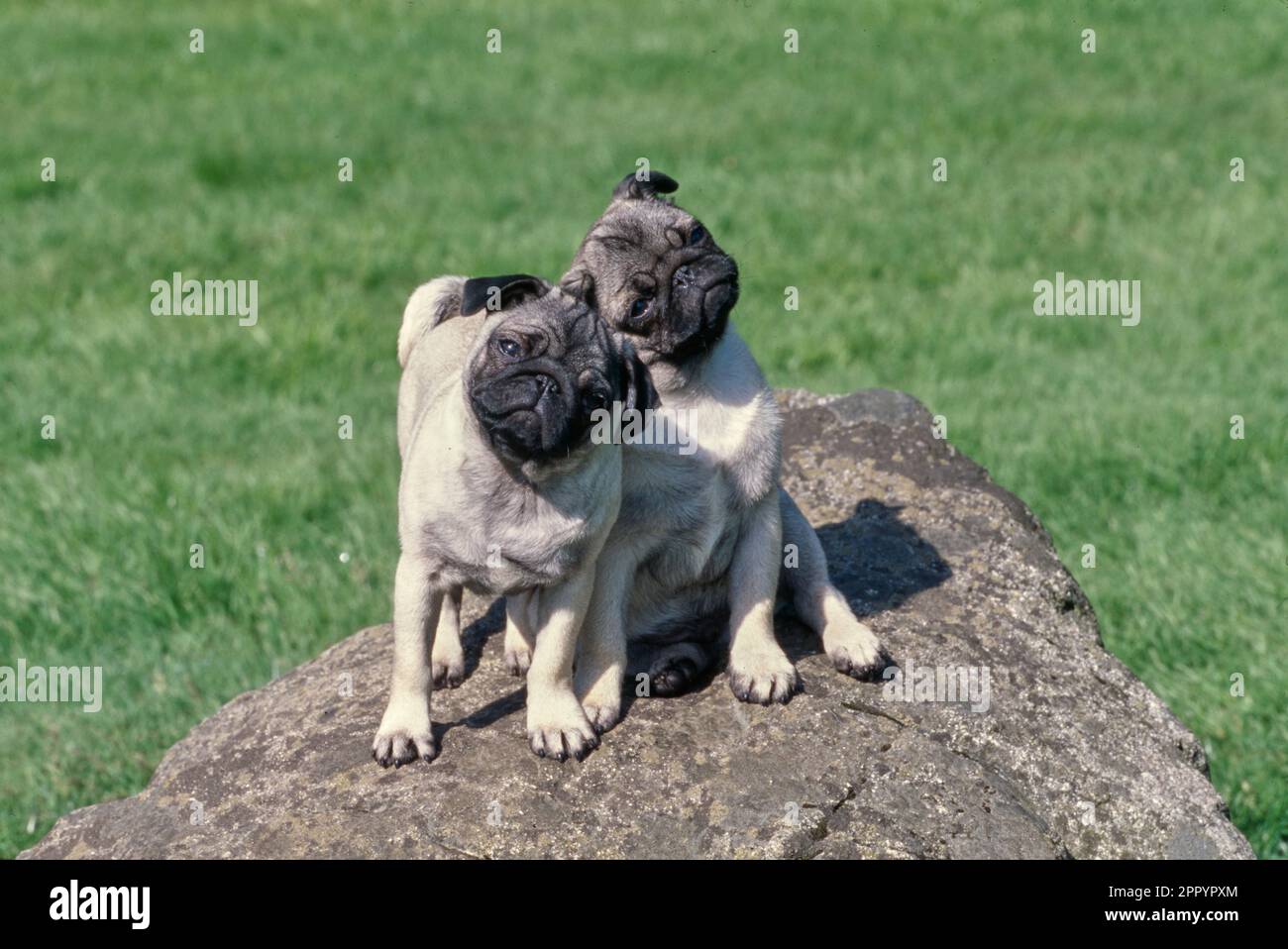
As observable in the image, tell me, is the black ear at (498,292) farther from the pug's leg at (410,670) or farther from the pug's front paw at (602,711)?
the pug's front paw at (602,711)

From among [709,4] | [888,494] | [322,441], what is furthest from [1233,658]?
[709,4]

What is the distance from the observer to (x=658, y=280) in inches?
221

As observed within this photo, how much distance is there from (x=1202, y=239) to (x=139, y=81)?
452 inches

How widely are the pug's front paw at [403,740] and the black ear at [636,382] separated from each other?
1331 millimetres

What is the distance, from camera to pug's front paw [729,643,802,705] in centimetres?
575

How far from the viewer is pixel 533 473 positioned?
529cm

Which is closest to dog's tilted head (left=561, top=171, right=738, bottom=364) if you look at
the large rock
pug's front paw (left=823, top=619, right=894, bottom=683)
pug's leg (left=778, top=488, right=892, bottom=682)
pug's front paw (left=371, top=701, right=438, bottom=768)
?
pug's leg (left=778, top=488, right=892, bottom=682)

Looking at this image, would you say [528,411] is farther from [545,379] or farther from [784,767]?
[784,767]

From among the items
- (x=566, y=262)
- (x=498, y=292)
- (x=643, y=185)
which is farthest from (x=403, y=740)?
(x=566, y=262)

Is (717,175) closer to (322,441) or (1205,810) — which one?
(322,441)

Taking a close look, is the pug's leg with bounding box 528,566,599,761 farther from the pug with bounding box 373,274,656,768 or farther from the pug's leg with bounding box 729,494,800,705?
the pug's leg with bounding box 729,494,800,705

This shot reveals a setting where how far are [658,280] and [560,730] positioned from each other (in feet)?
5.28

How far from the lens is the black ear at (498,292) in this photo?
17.6 feet

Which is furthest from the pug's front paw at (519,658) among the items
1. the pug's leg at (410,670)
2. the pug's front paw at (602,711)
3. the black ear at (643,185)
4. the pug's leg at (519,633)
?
the black ear at (643,185)
